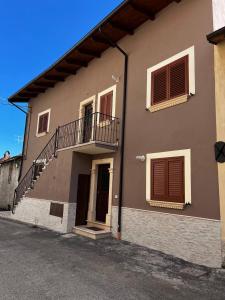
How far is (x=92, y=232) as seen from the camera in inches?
351

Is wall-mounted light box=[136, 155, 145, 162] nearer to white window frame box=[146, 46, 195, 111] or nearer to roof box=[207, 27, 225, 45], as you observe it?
white window frame box=[146, 46, 195, 111]

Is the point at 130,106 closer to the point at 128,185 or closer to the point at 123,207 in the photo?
the point at 128,185

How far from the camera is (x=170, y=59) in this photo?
26.5ft

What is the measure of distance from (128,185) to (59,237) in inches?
124

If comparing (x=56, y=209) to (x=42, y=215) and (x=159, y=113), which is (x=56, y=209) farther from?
(x=159, y=113)

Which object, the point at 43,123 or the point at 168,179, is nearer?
the point at 168,179

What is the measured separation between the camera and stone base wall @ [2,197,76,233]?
1002 cm

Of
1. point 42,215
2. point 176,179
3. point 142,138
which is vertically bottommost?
point 42,215

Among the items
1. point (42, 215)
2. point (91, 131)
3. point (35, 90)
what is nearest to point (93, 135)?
point (91, 131)

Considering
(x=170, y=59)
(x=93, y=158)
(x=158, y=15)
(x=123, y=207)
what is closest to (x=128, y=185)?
(x=123, y=207)

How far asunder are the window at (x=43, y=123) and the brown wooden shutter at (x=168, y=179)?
813 centimetres

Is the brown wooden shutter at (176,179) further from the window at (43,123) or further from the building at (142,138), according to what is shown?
the window at (43,123)

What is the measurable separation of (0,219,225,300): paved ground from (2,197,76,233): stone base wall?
1.83 metres

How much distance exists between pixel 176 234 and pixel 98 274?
8.13ft
